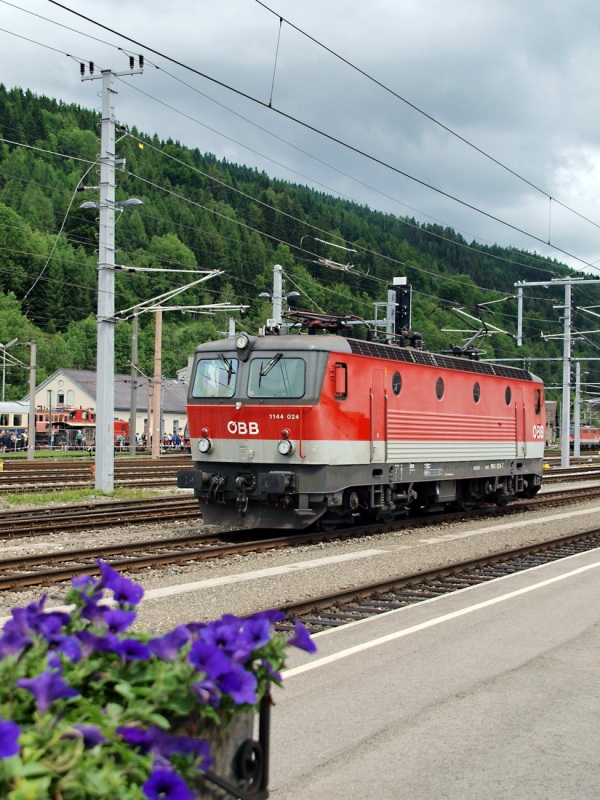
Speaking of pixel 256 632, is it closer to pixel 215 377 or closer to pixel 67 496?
pixel 215 377

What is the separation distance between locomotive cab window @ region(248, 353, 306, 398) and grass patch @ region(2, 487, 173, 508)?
810 centimetres

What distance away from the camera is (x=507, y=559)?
Answer: 14.7m

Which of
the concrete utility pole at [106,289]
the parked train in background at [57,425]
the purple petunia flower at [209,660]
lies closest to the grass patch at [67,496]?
the concrete utility pole at [106,289]

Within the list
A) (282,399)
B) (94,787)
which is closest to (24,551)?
(282,399)

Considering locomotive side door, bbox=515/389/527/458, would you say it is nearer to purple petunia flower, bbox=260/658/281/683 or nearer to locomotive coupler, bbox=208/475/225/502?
locomotive coupler, bbox=208/475/225/502

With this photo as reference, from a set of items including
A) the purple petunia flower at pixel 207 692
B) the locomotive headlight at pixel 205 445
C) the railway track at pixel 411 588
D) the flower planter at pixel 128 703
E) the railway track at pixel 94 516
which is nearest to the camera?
the flower planter at pixel 128 703

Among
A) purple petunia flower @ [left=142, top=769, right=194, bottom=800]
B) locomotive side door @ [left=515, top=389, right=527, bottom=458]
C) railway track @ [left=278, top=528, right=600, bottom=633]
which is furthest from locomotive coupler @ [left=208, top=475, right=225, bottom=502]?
purple petunia flower @ [left=142, top=769, right=194, bottom=800]

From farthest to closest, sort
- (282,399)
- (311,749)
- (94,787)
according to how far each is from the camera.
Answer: (282,399)
(311,749)
(94,787)

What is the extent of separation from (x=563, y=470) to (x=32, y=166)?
90861 millimetres

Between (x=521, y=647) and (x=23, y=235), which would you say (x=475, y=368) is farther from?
(x=23, y=235)

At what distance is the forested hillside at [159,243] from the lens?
95125mm

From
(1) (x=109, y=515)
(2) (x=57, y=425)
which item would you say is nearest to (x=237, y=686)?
(1) (x=109, y=515)

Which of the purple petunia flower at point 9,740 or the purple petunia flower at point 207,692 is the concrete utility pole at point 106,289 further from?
the purple petunia flower at point 9,740

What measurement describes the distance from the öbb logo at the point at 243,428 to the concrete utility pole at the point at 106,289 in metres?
7.51
